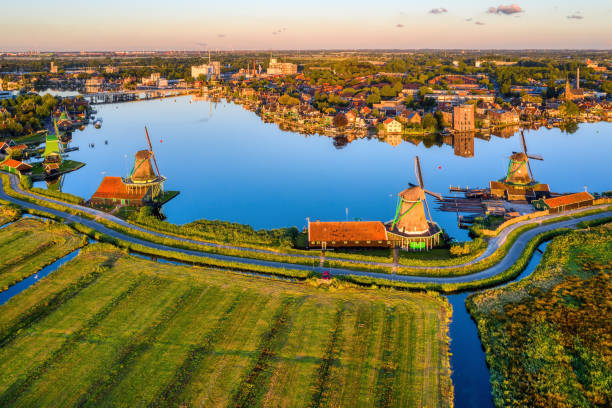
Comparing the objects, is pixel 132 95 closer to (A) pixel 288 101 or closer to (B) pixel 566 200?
(A) pixel 288 101

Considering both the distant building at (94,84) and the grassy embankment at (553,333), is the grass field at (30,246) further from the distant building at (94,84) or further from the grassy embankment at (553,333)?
the distant building at (94,84)

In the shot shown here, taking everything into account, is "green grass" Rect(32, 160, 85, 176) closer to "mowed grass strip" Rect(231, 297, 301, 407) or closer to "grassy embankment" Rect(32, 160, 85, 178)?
"grassy embankment" Rect(32, 160, 85, 178)

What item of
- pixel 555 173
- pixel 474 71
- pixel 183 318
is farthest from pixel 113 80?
pixel 183 318

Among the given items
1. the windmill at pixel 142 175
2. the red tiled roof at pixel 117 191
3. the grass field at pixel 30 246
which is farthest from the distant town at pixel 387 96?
the grass field at pixel 30 246

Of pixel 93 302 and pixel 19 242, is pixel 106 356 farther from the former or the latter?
pixel 19 242

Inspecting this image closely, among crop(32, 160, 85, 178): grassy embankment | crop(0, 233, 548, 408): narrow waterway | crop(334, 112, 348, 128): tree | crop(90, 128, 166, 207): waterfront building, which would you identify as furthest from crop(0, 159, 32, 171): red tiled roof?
crop(334, 112, 348, 128): tree

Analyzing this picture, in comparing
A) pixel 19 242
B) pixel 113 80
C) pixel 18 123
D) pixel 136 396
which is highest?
pixel 113 80

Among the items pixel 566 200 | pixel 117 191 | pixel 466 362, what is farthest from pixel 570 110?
pixel 466 362
